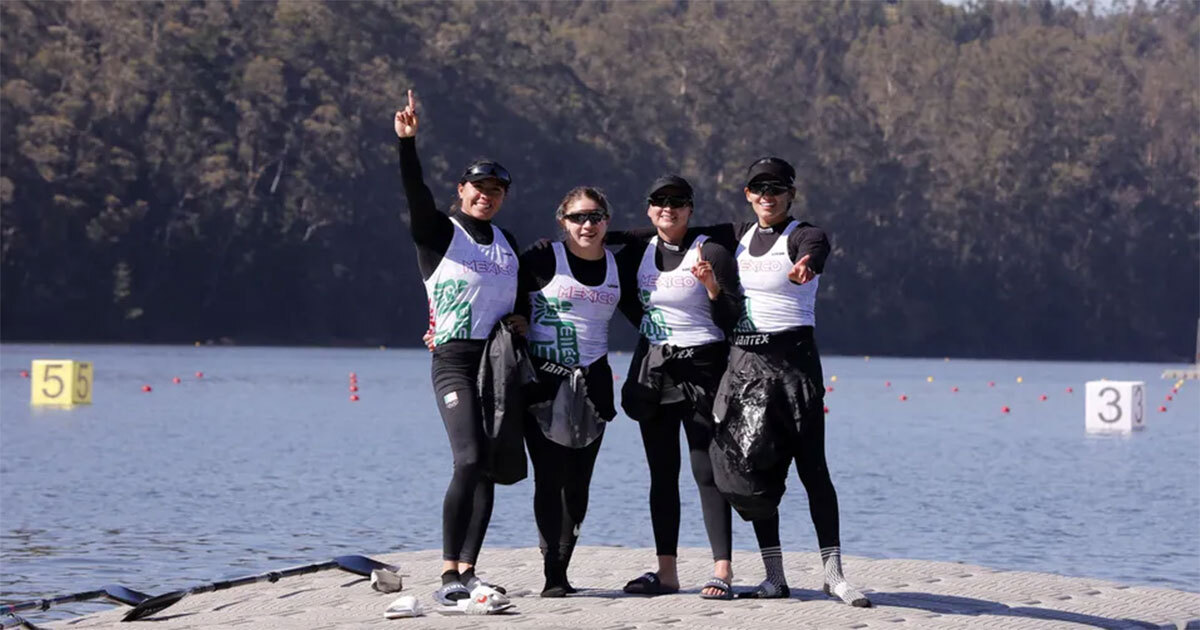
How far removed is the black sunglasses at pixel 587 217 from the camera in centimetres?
945

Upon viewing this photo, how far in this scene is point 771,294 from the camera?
9.51m

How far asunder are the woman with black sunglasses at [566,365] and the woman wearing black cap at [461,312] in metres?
0.21

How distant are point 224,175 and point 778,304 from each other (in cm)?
6934

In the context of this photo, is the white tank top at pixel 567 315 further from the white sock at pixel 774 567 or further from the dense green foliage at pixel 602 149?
the dense green foliage at pixel 602 149

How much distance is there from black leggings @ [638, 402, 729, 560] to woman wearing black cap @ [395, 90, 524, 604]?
833mm

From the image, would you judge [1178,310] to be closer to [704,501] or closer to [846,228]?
[846,228]

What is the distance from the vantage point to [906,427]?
120 ft

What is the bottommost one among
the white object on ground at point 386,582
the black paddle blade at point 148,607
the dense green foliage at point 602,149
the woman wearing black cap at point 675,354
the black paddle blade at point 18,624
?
the black paddle blade at point 18,624

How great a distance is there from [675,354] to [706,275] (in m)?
0.43

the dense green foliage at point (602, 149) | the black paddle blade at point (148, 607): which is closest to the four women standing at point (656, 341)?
the black paddle blade at point (148, 607)

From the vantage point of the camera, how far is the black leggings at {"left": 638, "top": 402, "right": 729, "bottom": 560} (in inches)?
379

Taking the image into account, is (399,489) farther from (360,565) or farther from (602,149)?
(602,149)

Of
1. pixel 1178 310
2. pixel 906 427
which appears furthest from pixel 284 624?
pixel 1178 310

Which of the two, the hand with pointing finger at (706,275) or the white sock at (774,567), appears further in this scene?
the white sock at (774,567)
